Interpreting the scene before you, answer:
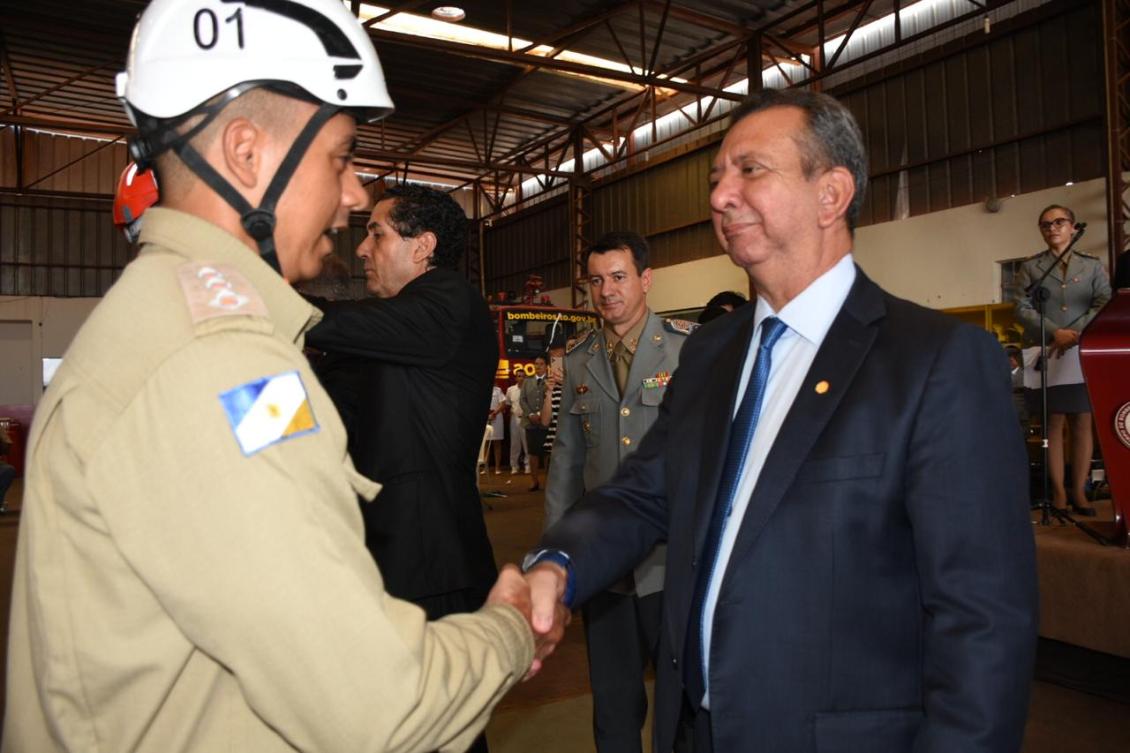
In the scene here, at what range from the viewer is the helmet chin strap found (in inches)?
46.6

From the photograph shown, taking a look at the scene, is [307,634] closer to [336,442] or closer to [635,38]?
[336,442]

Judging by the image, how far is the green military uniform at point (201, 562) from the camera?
0.90 meters

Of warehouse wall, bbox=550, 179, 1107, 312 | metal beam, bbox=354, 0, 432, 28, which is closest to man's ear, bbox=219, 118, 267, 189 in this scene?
warehouse wall, bbox=550, 179, 1107, 312

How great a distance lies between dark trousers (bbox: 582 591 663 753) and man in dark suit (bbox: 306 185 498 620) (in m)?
0.63

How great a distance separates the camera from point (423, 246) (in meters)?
2.98

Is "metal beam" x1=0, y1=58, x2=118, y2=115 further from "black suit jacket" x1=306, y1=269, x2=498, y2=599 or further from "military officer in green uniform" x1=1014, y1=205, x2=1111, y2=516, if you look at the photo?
"military officer in green uniform" x1=1014, y1=205, x2=1111, y2=516

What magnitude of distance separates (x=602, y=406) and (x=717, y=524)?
1965 mm

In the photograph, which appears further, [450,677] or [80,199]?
[80,199]

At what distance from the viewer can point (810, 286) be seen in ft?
5.55

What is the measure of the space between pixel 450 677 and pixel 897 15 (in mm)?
14744

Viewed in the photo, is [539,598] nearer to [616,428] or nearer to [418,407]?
[418,407]

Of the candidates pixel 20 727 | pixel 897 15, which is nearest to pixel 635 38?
pixel 897 15

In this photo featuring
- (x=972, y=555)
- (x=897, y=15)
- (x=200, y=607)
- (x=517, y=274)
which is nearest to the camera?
(x=200, y=607)

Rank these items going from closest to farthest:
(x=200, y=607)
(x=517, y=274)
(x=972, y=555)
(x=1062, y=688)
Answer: (x=200, y=607) < (x=972, y=555) < (x=1062, y=688) < (x=517, y=274)
